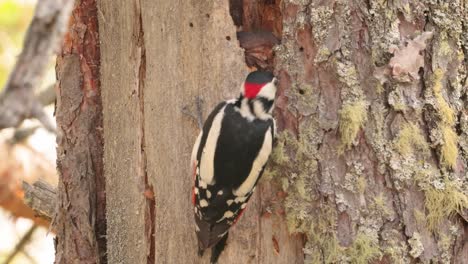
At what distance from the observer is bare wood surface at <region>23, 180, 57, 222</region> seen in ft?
11.7

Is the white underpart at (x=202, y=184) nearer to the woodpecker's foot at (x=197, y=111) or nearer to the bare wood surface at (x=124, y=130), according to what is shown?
the woodpecker's foot at (x=197, y=111)

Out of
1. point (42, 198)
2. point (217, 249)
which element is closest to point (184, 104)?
point (217, 249)

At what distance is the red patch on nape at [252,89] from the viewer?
277cm

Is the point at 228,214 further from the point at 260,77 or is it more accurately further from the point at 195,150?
the point at 260,77

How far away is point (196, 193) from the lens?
115 inches

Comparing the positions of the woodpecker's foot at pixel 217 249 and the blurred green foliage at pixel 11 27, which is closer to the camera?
the woodpecker's foot at pixel 217 249

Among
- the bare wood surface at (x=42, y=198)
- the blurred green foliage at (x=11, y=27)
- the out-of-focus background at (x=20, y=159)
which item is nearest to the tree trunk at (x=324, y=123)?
the bare wood surface at (x=42, y=198)

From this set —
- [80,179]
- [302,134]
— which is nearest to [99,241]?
[80,179]

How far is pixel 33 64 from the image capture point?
1331mm

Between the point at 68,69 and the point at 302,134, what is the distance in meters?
1.36

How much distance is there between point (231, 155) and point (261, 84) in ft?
0.98

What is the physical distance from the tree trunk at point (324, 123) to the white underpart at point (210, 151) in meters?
0.16

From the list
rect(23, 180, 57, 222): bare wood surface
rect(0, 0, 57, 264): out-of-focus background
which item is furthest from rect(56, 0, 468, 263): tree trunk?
rect(0, 0, 57, 264): out-of-focus background

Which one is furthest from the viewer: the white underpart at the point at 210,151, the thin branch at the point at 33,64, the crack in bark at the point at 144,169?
the crack in bark at the point at 144,169
